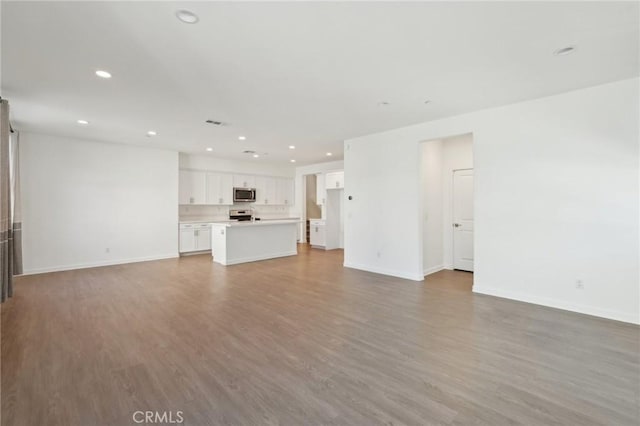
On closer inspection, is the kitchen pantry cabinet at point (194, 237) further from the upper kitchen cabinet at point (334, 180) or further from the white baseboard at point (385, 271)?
the white baseboard at point (385, 271)

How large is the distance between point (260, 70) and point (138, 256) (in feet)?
19.4

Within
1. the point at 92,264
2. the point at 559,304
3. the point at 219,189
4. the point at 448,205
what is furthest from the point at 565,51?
the point at 92,264

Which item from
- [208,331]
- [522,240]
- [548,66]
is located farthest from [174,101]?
[522,240]

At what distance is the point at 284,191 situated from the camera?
10.5 metres

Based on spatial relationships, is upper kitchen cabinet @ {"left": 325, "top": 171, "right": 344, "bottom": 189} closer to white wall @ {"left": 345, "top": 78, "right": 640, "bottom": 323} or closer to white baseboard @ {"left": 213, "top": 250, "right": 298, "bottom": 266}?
white baseboard @ {"left": 213, "top": 250, "right": 298, "bottom": 266}

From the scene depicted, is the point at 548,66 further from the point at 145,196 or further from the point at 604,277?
the point at 145,196

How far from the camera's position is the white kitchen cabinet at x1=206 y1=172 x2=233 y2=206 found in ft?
27.8

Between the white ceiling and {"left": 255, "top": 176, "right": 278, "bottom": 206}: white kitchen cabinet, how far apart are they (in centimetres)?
503

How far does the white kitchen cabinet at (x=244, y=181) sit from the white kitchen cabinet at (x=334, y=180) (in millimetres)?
2477

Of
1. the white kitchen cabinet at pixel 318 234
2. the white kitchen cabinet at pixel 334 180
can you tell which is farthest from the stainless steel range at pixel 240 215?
the white kitchen cabinet at pixel 334 180

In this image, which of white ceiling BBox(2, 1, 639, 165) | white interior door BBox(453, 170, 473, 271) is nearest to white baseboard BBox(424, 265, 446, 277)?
white interior door BBox(453, 170, 473, 271)

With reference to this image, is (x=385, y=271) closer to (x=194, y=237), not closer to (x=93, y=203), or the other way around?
(x=194, y=237)

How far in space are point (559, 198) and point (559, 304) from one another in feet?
4.53

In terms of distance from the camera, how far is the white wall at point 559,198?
3305 mm
